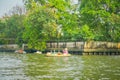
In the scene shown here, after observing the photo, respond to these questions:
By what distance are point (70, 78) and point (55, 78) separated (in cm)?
116

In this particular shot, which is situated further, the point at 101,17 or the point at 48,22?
the point at 101,17

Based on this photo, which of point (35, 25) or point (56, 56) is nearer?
point (56, 56)

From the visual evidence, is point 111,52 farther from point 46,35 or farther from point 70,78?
point 70,78

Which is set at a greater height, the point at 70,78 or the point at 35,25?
the point at 35,25

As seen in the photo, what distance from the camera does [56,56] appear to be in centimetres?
6181

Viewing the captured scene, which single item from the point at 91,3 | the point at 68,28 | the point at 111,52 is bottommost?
the point at 111,52

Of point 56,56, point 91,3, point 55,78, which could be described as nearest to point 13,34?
point 91,3

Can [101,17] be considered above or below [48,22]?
above

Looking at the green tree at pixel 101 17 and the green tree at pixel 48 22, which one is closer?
the green tree at pixel 101 17

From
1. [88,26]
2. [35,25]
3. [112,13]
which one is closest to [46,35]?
[35,25]

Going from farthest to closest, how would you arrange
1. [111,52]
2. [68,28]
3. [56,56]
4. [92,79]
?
[68,28] → [111,52] → [56,56] → [92,79]

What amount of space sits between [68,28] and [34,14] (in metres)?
8.18

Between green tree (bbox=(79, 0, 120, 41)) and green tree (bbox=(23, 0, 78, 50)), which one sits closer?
green tree (bbox=(79, 0, 120, 41))

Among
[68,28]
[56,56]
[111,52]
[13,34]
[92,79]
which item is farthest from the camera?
[13,34]
